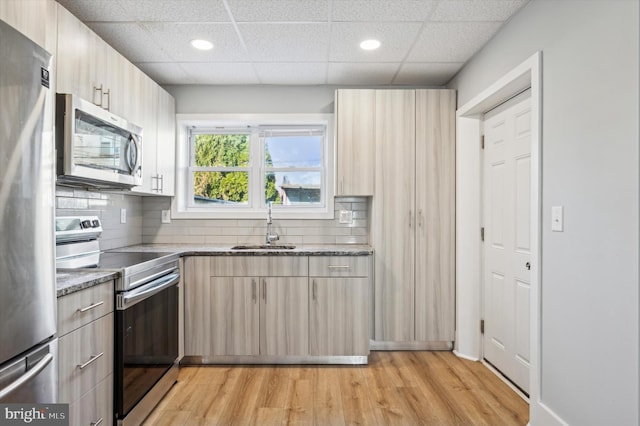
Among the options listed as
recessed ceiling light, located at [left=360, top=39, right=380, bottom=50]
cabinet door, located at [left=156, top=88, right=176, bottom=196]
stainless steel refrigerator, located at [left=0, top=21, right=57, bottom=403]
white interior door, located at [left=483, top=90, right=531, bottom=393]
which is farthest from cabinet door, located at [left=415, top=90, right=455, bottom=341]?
stainless steel refrigerator, located at [left=0, top=21, right=57, bottom=403]

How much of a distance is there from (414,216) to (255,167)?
1.61 m

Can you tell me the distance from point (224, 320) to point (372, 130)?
1.99m

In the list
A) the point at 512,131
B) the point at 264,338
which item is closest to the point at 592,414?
the point at 512,131

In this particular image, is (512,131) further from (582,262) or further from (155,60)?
(155,60)

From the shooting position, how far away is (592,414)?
164cm

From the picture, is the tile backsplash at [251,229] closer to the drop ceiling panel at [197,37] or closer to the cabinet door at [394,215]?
the cabinet door at [394,215]

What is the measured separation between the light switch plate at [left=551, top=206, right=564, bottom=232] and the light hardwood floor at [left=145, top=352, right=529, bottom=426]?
1.17m

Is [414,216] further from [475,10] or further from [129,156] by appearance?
[129,156]

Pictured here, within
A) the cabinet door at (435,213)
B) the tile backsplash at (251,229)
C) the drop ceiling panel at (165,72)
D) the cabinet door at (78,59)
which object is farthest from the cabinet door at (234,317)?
the drop ceiling panel at (165,72)

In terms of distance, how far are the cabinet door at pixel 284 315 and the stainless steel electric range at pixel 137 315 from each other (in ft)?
2.15

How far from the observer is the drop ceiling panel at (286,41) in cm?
247

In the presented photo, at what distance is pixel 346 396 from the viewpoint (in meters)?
2.43

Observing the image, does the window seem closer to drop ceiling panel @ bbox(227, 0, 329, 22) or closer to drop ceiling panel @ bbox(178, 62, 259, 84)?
drop ceiling panel @ bbox(178, 62, 259, 84)

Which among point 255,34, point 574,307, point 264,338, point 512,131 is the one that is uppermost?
point 255,34
